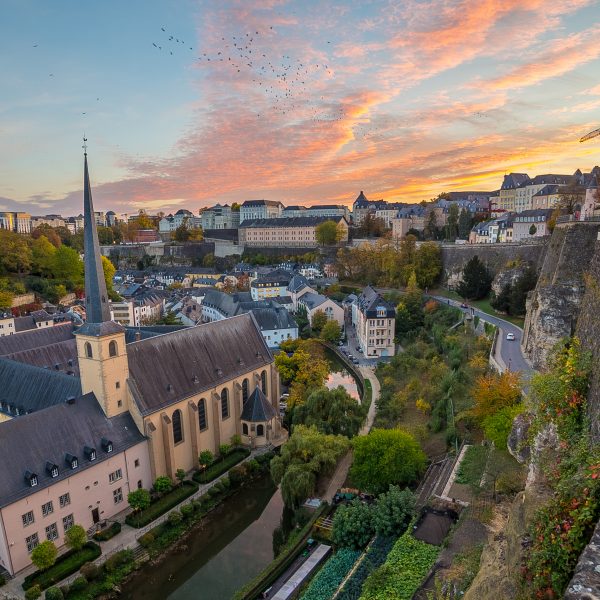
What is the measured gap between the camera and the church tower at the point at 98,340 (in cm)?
2270

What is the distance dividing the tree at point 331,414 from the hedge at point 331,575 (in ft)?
29.7

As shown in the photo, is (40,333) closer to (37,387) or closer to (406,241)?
(37,387)

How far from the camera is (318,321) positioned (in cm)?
5956

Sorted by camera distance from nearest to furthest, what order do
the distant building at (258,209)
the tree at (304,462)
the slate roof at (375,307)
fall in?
the tree at (304,462) → the slate roof at (375,307) → the distant building at (258,209)

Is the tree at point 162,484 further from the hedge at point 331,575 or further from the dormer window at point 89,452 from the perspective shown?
the hedge at point 331,575

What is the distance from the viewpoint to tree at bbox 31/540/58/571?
757 inches

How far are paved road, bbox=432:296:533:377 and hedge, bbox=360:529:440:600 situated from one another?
14675mm

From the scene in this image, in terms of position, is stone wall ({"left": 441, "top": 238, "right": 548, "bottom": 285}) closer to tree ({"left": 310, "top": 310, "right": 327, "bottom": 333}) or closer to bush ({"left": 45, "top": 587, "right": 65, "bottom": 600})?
tree ({"left": 310, "top": 310, "right": 327, "bottom": 333})

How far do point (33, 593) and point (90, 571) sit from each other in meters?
2.21

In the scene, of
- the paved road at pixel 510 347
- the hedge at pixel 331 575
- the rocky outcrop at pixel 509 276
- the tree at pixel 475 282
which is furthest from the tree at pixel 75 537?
the tree at pixel 475 282

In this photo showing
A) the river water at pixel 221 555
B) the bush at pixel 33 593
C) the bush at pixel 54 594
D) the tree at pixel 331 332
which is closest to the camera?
the bush at pixel 54 594

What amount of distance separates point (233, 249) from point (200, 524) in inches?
4033

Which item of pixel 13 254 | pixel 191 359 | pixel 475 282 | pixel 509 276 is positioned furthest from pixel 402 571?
pixel 13 254

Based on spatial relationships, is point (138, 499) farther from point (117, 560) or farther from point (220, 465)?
point (220, 465)
